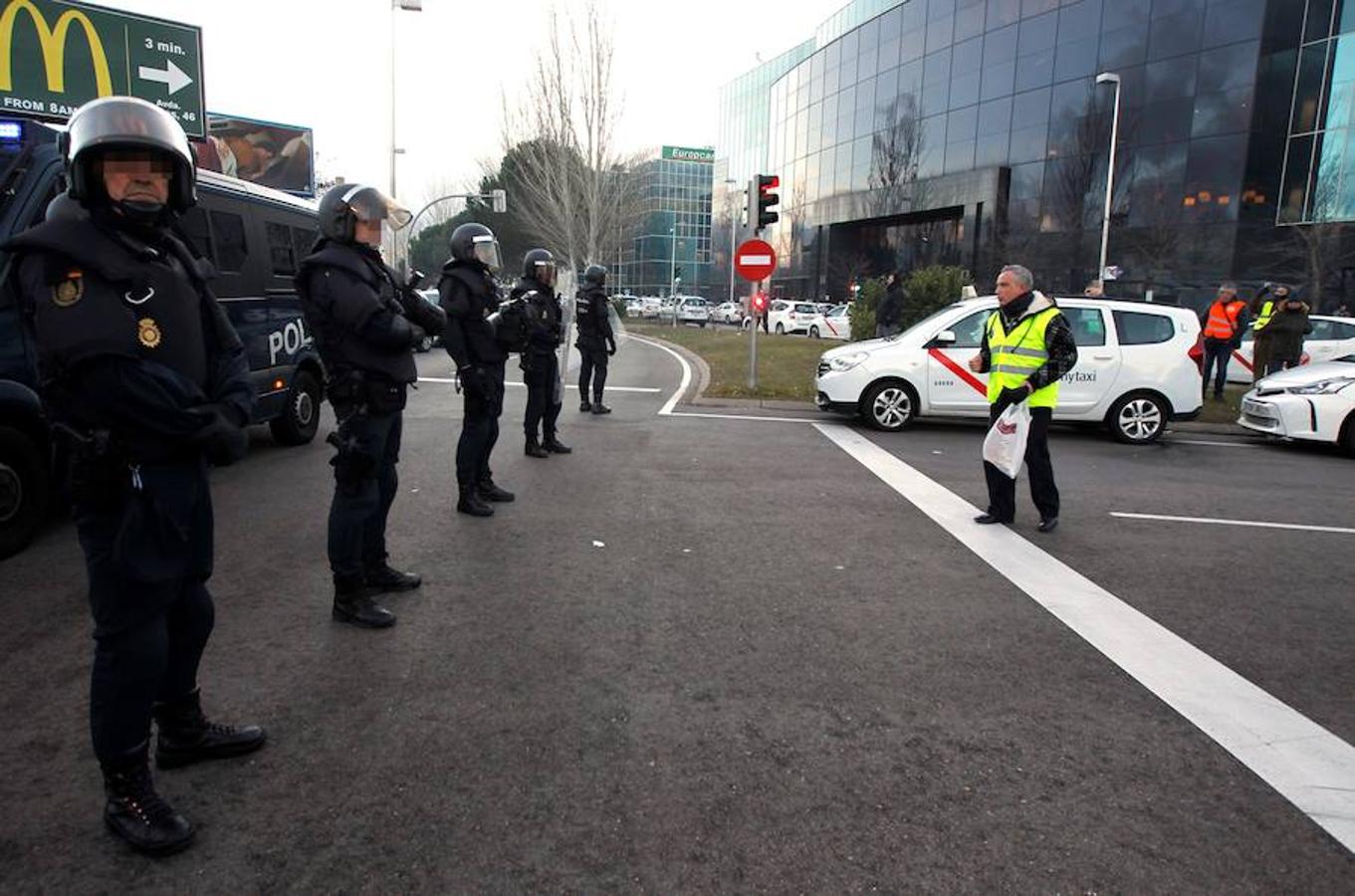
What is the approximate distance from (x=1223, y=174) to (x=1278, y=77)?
10.3 ft

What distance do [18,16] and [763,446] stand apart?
10045 millimetres

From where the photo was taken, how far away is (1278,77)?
87.9 ft

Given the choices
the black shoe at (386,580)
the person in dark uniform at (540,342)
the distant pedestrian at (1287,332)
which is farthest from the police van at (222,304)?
the distant pedestrian at (1287,332)

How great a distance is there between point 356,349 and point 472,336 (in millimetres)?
2051

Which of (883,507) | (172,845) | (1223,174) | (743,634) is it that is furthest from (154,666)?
(1223,174)

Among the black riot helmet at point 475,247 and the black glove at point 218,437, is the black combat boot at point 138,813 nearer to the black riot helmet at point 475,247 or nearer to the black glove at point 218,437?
the black glove at point 218,437

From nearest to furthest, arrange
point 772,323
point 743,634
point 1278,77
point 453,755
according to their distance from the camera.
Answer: point 453,755 → point 743,634 → point 1278,77 → point 772,323

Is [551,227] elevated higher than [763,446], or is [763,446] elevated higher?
[551,227]

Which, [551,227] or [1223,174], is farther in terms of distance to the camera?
[551,227]

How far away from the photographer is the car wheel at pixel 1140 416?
10.5 meters

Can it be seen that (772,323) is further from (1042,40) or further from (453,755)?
(453,755)

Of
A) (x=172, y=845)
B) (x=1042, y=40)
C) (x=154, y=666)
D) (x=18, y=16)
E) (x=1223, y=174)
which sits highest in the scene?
(x=1042, y=40)

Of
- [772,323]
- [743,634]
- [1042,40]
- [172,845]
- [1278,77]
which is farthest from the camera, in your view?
[772,323]

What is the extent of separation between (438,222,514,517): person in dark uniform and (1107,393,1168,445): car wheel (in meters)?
→ 8.00
